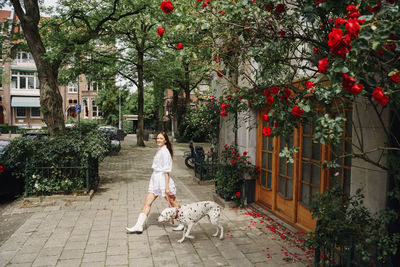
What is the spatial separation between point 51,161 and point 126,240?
3.41m

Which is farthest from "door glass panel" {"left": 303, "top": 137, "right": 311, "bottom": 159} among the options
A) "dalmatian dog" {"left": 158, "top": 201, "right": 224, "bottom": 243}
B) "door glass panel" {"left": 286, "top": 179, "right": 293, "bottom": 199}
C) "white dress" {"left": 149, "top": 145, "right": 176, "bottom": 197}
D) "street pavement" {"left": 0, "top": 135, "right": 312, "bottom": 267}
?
"white dress" {"left": 149, "top": 145, "right": 176, "bottom": 197}

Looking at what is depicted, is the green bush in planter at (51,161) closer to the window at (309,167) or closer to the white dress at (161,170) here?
the white dress at (161,170)

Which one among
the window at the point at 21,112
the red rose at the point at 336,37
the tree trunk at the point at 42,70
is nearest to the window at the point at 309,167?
the red rose at the point at 336,37

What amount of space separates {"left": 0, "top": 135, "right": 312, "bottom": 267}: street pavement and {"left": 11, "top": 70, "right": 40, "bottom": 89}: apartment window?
1766 inches

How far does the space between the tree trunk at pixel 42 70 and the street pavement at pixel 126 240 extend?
8.34 ft

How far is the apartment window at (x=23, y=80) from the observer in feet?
Result: 148

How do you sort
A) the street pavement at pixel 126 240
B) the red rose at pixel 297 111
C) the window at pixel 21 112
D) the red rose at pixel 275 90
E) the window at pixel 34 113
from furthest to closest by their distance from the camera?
1. the window at pixel 34 113
2. the window at pixel 21 112
3. the street pavement at pixel 126 240
4. the red rose at pixel 275 90
5. the red rose at pixel 297 111

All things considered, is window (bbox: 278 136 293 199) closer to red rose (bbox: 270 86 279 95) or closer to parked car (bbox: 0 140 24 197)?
red rose (bbox: 270 86 279 95)

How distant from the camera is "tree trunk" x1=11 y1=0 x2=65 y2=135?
28.0 ft

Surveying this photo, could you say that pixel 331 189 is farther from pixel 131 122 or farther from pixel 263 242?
pixel 131 122

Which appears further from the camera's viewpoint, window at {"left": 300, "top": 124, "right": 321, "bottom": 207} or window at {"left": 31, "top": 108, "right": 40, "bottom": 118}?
window at {"left": 31, "top": 108, "right": 40, "bottom": 118}

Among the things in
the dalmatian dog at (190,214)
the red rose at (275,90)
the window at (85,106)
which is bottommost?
the dalmatian dog at (190,214)

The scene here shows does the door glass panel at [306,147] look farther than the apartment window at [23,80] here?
No

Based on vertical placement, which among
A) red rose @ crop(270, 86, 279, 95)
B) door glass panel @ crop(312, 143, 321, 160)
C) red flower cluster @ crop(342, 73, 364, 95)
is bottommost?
door glass panel @ crop(312, 143, 321, 160)
